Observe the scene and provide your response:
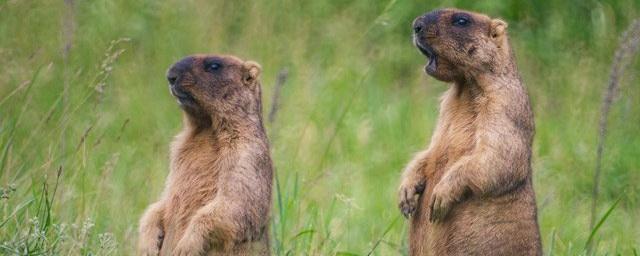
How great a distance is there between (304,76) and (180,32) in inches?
43.1

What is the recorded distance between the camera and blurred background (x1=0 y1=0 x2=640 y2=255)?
10359 millimetres

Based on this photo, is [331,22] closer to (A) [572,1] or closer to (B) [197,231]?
(A) [572,1]

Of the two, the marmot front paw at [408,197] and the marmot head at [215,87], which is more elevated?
the marmot head at [215,87]

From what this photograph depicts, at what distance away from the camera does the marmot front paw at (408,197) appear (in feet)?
28.4

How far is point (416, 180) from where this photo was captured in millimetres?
8742

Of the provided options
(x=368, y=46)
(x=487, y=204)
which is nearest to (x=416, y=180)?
(x=487, y=204)

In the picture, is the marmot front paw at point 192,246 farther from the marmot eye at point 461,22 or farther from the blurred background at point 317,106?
the marmot eye at point 461,22

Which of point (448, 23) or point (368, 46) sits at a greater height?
point (448, 23)

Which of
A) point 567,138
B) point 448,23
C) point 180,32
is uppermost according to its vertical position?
point 448,23

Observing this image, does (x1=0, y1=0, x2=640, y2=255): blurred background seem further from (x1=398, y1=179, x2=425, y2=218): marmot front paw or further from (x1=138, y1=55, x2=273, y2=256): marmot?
(x1=138, y1=55, x2=273, y2=256): marmot

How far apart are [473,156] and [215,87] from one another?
1.49 m

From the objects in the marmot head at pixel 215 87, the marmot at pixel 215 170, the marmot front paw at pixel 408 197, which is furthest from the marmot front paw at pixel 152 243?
the marmot front paw at pixel 408 197

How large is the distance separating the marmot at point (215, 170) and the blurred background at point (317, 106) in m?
1.03

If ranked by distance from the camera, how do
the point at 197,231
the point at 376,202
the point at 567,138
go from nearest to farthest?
the point at 197,231 < the point at 376,202 < the point at 567,138
